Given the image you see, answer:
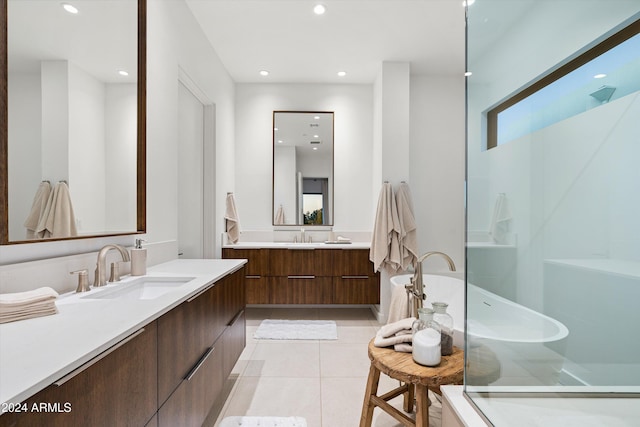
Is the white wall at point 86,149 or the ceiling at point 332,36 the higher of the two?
the ceiling at point 332,36

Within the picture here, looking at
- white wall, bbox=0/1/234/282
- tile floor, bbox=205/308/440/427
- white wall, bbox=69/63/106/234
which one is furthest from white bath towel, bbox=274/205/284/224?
white wall, bbox=69/63/106/234

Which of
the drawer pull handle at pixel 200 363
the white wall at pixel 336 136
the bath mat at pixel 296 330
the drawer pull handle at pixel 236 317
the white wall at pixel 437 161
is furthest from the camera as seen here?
the white wall at pixel 336 136

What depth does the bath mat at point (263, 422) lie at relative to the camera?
1691 mm

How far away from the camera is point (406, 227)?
3354 mm

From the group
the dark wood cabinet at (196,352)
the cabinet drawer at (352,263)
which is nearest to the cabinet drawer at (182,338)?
the dark wood cabinet at (196,352)

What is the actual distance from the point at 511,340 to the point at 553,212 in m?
0.48

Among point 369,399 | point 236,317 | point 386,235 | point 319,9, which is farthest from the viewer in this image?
point 386,235

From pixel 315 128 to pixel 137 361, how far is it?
11.4 feet

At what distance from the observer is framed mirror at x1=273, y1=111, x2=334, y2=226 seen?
3.98m

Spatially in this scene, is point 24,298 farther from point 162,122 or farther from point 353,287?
point 353,287

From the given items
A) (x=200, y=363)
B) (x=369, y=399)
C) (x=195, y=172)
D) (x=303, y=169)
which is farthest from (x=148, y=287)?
(x=303, y=169)

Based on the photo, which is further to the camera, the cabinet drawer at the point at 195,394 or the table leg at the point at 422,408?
the table leg at the point at 422,408

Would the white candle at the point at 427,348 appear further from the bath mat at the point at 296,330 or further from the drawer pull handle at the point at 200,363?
the bath mat at the point at 296,330

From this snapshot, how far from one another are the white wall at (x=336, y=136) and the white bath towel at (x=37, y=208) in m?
2.79
